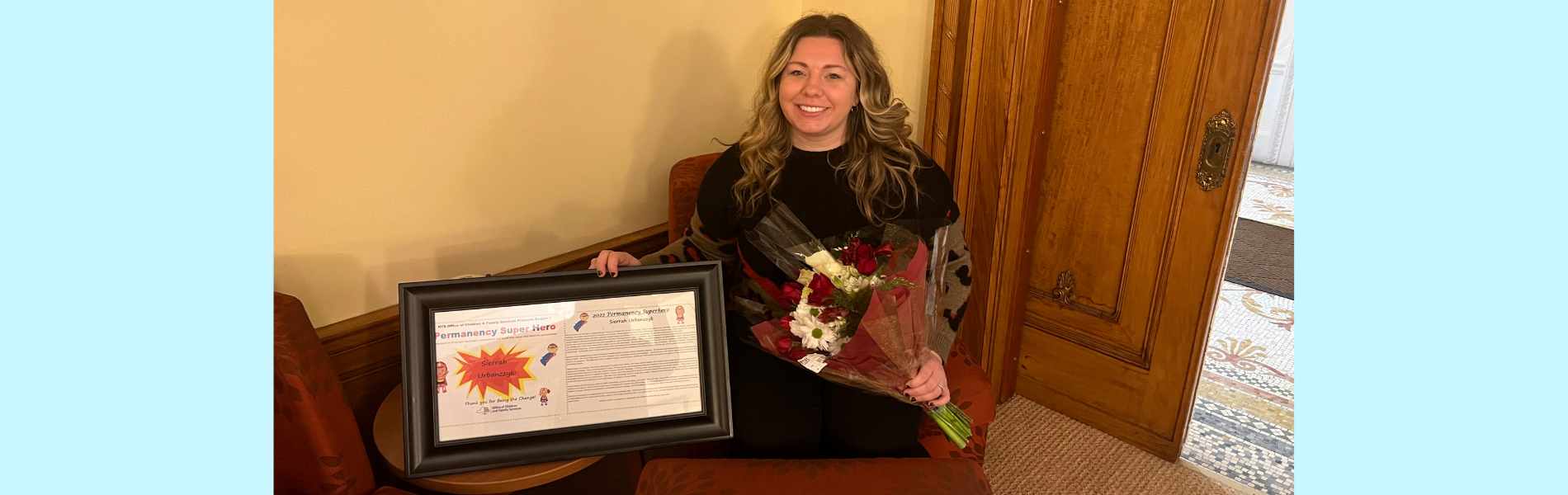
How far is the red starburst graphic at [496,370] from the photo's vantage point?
4.88 feet

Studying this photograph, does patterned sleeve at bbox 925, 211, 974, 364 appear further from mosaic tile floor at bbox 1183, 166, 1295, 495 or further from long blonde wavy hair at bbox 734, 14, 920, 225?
mosaic tile floor at bbox 1183, 166, 1295, 495

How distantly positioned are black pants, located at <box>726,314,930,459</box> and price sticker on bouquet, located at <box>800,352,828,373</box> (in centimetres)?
24

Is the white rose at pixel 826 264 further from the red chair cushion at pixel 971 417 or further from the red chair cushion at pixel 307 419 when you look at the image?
the red chair cushion at pixel 307 419

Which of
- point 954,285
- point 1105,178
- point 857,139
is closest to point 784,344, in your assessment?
point 954,285

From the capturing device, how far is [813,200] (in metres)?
1.85

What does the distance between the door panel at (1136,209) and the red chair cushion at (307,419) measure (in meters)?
1.96

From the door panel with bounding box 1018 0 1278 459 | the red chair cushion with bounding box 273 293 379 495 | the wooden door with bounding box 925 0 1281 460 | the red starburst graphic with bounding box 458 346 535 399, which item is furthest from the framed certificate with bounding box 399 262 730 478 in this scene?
the door panel with bounding box 1018 0 1278 459

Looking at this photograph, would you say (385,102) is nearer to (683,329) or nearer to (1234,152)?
(683,329)

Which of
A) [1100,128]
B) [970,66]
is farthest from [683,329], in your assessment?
[1100,128]

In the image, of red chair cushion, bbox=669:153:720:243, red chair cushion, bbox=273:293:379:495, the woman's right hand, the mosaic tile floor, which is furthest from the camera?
the mosaic tile floor

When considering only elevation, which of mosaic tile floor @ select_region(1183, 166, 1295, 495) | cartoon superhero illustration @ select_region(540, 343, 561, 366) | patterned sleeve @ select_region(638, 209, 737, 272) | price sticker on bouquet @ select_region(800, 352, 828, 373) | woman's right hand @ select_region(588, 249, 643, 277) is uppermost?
woman's right hand @ select_region(588, 249, 643, 277)

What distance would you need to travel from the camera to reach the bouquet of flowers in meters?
1.41

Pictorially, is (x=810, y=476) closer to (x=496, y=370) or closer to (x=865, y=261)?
(x=865, y=261)

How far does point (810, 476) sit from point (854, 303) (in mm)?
350
